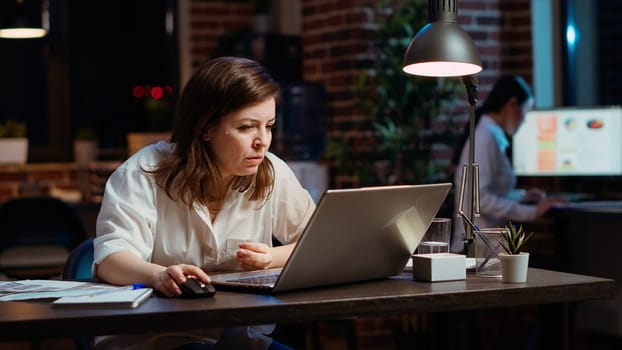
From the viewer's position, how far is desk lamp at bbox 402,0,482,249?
208 cm

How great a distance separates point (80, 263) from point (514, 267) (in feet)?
3.50

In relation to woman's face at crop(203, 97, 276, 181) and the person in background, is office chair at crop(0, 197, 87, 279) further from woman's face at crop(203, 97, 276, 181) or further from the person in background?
woman's face at crop(203, 97, 276, 181)

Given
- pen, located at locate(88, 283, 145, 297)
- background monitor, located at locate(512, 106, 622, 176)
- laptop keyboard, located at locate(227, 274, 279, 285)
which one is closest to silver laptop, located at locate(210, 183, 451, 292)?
laptop keyboard, located at locate(227, 274, 279, 285)

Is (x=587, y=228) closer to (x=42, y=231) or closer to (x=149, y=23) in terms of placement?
(x=42, y=231)

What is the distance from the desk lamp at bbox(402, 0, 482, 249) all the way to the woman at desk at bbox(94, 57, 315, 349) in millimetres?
351

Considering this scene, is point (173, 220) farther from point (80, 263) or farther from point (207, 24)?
point (207, 24)

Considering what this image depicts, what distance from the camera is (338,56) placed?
16.4ft

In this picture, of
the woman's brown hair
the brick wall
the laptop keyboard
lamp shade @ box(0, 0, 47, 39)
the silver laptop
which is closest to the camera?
the silver laptop

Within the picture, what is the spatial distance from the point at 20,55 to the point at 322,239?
500 cm

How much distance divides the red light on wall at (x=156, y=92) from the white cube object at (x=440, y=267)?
484cm

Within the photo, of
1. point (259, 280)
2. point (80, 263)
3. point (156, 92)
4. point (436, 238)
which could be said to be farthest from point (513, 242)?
point (156, 92)

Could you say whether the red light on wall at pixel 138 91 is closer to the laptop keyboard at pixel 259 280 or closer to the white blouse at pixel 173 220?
the white blouse at pixel 173 220

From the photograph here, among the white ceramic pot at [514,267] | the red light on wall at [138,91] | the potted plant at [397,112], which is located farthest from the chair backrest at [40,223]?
the white ceramic pot at [514,267]

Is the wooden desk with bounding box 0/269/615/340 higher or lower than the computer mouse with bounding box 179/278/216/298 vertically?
lower
